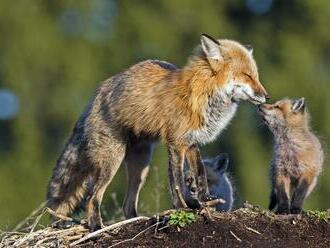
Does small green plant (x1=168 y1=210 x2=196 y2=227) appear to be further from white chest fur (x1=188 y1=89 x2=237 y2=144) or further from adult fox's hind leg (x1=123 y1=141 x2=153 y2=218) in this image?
adult fox's hind leg (x1=123 y1=141 x2=153 y2=218)

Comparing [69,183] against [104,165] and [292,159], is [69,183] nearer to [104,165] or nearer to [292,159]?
[104,165]

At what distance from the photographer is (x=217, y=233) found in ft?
31.3

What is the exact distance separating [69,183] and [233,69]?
2.17 meters

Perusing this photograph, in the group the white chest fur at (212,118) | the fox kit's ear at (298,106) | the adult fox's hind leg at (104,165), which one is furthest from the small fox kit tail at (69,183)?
the fox kit's ear at (298,106)

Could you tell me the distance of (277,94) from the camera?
22703mm

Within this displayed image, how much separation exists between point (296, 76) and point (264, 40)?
1.93 m

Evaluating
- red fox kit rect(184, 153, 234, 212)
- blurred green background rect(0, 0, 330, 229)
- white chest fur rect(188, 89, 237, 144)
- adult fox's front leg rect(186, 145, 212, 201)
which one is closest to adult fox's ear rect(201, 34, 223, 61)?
white chest fur rect(188, 89, 237, 144)

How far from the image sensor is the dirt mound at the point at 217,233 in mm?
9500

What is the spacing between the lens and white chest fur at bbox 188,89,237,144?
10586mm

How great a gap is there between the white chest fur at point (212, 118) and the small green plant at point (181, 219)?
3.62 ft

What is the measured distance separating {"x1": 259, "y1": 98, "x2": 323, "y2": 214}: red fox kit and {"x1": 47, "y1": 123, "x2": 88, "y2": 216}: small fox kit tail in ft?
6.45

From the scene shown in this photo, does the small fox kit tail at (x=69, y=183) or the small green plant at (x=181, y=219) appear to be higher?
the small fox kit tail at (x=69, y=183)

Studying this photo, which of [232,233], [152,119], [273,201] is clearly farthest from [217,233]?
[273,201]

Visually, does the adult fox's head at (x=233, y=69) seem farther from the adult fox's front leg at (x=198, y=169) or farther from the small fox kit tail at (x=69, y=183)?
the small fox kit tail at (x=69, y=183)
